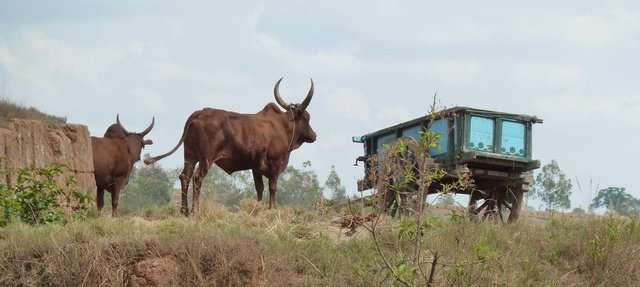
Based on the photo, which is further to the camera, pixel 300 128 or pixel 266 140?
pixel 300 128

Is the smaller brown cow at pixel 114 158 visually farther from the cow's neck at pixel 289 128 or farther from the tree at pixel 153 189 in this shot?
the tree at pixel 153 189

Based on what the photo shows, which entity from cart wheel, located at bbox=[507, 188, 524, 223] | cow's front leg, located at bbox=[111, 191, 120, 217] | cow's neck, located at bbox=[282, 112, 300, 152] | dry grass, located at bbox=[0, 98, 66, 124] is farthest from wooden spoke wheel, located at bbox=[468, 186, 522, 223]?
dry grass, located at bbox=[0, 98, 66, 124]

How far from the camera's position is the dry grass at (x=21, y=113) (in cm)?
1981

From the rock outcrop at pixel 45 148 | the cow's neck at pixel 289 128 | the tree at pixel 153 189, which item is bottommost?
the tree at pixel 153 189

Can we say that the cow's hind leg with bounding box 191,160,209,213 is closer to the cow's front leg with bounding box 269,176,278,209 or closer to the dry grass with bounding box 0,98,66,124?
the cow's front leg with bounding box 269,176,278,209

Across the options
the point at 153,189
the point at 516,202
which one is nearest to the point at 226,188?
the point at 153,189

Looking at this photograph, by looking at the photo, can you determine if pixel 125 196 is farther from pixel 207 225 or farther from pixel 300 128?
pixel 207 225

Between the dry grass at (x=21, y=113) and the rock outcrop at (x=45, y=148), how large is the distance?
9.08 meters

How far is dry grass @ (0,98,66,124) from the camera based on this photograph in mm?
19812

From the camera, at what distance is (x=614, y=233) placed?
8438 mm

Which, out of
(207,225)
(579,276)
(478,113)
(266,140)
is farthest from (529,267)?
(266,140)

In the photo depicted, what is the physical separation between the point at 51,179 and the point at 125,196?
99.5 feet

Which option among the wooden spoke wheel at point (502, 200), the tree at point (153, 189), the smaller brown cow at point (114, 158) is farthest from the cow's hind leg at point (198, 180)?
the tree at point (153, 189)

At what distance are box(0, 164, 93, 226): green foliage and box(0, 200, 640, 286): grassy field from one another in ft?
1.97
